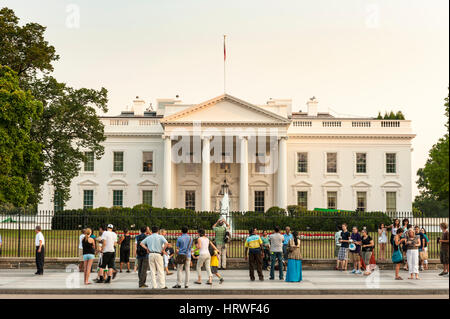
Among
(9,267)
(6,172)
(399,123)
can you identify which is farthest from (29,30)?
(399,123)

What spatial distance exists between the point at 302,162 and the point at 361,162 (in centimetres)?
609

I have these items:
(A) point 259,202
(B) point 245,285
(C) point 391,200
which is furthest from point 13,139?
(C) point 391,200

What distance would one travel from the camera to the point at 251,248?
54.0 ft

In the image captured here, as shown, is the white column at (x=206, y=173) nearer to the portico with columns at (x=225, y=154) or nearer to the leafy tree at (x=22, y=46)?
the portico with columns at (x=225, y=154)

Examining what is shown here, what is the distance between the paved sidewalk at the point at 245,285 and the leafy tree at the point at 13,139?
4.96 metres

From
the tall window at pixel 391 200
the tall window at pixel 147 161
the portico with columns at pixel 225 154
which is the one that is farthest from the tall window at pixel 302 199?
the tall window at pixel 147 161

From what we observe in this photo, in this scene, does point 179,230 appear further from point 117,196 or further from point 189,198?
point 117,196

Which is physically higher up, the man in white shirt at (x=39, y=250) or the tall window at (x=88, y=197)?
the tall window at (x=88, y=197)

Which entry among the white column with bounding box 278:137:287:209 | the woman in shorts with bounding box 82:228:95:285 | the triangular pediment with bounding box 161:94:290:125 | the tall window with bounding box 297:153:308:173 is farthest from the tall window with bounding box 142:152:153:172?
the woman in shorts with bounding box 82:228:95:285

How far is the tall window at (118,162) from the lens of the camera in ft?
180

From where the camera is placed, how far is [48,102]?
3206cm

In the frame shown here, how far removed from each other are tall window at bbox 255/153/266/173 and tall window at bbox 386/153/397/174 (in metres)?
12.8

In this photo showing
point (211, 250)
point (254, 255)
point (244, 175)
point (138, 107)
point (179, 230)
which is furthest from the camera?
point (138, 107)
